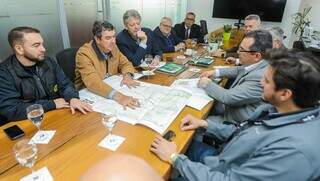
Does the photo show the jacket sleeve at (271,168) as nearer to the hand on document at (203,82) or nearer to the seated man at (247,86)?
the seated man at (247,86)

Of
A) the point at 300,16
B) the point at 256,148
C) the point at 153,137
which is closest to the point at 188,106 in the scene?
the point at 153,137

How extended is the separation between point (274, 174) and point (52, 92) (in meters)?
1.63

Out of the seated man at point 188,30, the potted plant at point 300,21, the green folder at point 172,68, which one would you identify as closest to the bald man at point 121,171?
the green folder at point 172,68

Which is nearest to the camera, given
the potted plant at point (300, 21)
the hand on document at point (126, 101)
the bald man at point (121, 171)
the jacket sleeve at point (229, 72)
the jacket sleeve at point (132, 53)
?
the bald man at point (121, 171)

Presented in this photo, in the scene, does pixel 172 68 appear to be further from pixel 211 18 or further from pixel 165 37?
pixel 211 18

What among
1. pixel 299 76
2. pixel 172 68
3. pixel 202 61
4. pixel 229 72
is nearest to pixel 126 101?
pixel 172 68

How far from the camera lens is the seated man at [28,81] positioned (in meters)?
1.53

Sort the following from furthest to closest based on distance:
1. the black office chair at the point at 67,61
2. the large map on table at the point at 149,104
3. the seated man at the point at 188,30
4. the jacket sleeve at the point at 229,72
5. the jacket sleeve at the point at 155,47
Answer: the seated man at the point at 188,30 → the jacket sleeve at the point at 155,47 → the jacket sleeve at the point at 229,72 → the black office chair at the point at 67,61 → the large map on table at the point at 149,104

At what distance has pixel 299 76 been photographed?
3.08 ft

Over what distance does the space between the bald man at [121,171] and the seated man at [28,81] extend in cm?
101

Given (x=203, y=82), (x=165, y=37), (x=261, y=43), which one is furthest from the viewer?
(x=165, y=37)

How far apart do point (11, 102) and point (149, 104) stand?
0.91 metres

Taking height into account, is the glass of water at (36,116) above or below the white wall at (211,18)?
below

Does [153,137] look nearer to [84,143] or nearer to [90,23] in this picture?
[84,143]
